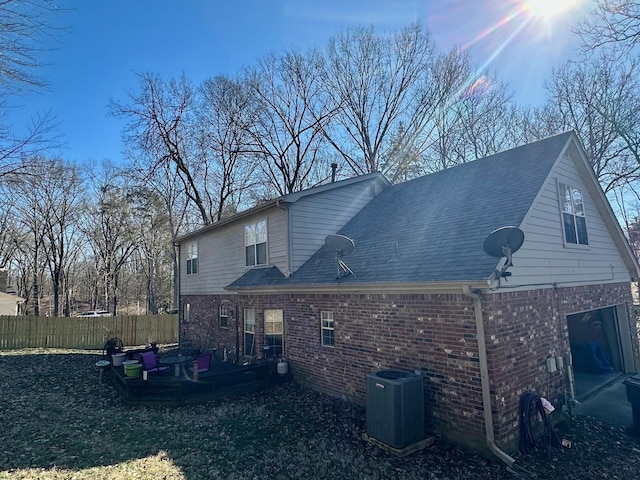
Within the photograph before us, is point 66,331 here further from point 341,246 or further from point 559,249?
point 559,249

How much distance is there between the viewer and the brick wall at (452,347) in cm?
561

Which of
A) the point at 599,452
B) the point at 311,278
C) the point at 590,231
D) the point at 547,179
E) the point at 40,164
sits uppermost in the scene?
the point at 40,164

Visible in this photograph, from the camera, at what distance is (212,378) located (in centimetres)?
891

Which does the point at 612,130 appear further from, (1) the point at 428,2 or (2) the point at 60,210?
(2) the point at 60,210

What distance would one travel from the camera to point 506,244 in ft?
18.1

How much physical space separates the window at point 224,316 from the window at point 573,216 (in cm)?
1064

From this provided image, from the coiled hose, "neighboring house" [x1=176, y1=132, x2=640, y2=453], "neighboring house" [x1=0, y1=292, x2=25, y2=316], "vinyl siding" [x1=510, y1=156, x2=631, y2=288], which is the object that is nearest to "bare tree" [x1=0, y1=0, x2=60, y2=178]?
"neighboring house" [x1=176, y1=132, x2=640, y2=453]

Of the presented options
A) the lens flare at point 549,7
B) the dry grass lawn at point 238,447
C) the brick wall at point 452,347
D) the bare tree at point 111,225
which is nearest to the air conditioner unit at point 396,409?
the dry grass lawn at point 238,447

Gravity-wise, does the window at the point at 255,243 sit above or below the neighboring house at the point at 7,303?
above

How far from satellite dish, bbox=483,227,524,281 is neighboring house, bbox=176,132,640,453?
0.53ft

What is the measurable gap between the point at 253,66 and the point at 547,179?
2057 centimetres

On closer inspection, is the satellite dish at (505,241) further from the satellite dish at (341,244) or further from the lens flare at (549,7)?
the lens flare at (549,7)

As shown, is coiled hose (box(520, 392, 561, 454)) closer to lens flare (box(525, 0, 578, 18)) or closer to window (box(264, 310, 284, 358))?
window (box(264, 310, 284, 358))

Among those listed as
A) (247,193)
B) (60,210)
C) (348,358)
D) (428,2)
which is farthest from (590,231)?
(60,210)
